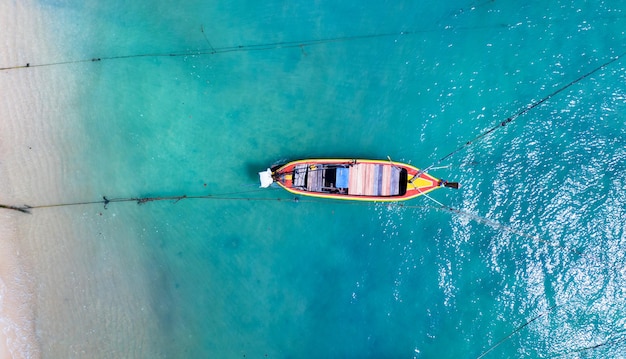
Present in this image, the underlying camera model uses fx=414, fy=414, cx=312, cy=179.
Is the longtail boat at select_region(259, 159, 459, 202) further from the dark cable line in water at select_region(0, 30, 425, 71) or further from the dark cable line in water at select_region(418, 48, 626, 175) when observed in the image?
the dark cable line in water at select_region(0, 30, 425, 71)

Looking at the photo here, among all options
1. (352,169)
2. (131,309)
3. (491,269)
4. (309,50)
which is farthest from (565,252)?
(131,309)

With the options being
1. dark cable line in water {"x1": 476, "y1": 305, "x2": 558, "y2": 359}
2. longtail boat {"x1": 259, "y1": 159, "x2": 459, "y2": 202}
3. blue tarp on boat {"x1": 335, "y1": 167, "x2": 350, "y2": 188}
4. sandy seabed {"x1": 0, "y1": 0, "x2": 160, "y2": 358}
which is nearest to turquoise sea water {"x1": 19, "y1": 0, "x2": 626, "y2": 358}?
dark cable line in water {"x1": 476, "y1": 305, "x2": 558, "y2": 359}

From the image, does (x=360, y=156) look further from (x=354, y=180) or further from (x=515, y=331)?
(x=515, y=331)

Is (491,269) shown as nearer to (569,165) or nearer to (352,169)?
(569,165)

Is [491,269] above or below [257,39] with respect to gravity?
below

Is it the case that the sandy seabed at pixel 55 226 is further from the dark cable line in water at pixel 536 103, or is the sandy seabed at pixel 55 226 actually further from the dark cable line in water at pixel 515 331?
the dark cable line in water at pixel 536 103

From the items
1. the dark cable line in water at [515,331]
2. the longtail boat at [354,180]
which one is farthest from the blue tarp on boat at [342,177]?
the dark cable line in water at [515,331]
